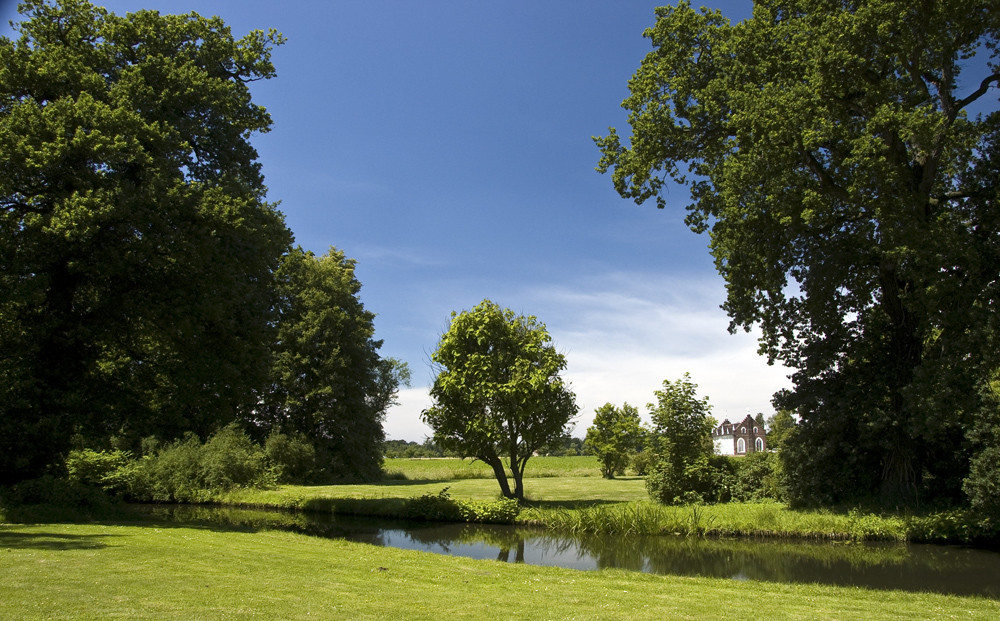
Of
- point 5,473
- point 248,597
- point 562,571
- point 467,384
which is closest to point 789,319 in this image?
point 467,384

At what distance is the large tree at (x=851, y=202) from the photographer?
17156mm

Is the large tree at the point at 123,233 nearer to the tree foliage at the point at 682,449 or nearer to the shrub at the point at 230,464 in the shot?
the shrub at the point at 230,464

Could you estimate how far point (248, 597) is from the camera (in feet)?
26.3

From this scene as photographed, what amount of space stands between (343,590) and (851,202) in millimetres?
18190

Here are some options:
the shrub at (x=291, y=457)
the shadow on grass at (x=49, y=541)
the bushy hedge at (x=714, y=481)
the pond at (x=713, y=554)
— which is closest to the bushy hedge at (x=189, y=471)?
the shrub at (x=291, y=457)

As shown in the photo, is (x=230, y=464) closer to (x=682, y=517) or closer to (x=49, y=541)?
(x=49, y=541)

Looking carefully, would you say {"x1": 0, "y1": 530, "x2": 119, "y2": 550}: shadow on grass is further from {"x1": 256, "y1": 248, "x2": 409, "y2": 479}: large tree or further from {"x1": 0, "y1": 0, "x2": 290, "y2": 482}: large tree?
{"x1": 256, "y1": 248, "x2": 409, "y2": 479}: large tree

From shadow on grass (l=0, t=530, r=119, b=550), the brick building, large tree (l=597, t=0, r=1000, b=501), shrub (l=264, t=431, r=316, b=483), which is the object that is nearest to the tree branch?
large tree (l=597, t=0, r=1000, b=501)

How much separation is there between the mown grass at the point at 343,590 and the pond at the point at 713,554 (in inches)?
108

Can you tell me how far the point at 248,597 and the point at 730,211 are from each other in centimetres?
1865

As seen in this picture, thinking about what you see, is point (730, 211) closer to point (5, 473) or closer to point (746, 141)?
point (746, 141)

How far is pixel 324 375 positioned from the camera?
45.3 meters

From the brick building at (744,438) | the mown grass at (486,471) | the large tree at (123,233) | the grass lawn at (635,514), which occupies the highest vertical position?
the large tree at (123,233)

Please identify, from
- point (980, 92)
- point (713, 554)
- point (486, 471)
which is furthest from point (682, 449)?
point (486, 471)
